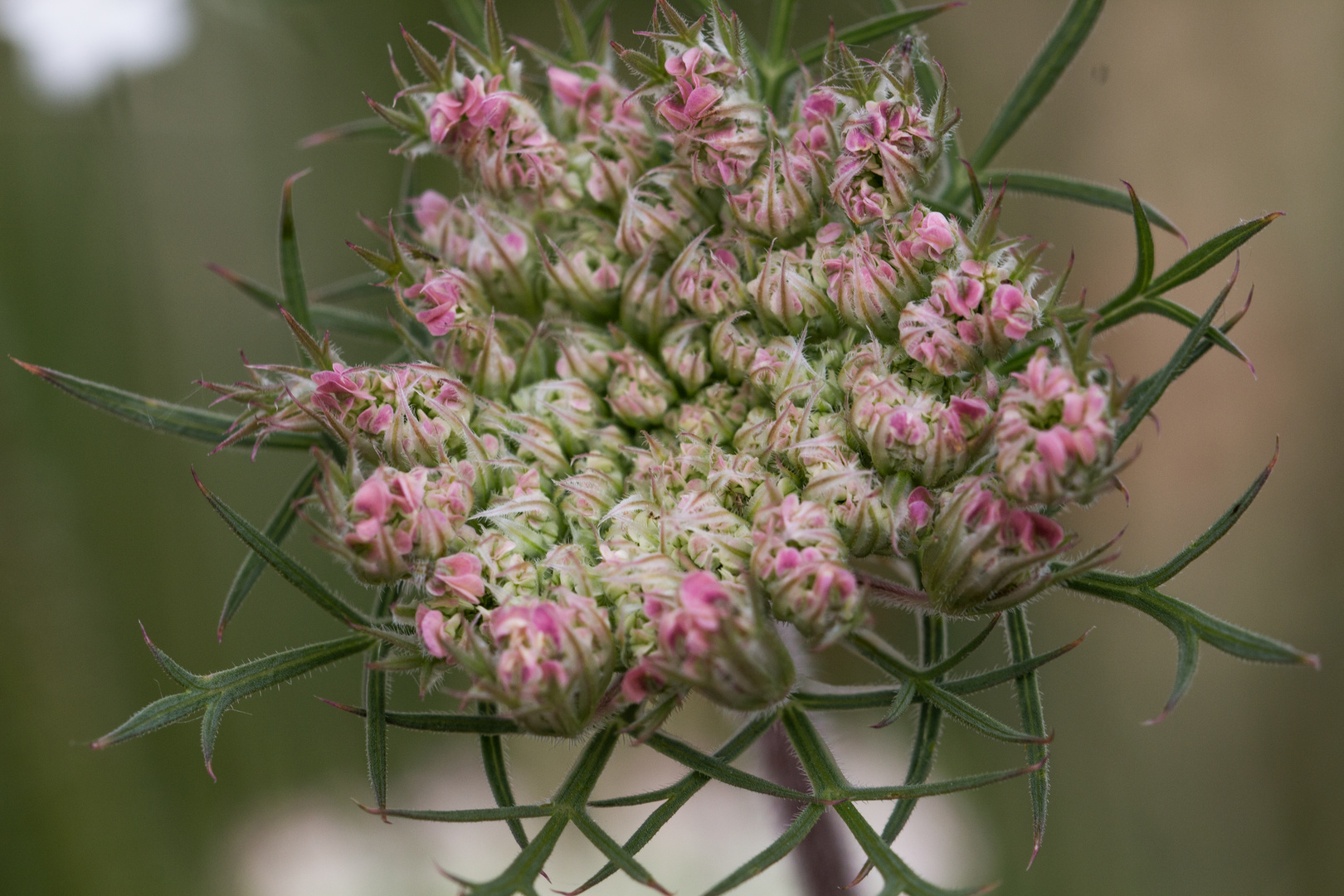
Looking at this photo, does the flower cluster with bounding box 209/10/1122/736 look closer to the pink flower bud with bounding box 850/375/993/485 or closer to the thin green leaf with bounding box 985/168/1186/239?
the pink flower bud with bounding box 850/375/993/485

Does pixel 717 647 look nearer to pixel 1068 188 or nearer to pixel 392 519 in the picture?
pixel 392 519

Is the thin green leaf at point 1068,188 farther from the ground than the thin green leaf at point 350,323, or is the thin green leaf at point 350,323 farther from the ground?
the thin green leaf at point 1068,188

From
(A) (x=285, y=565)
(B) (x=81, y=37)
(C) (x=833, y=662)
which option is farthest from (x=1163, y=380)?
(B) (x=81, y=37)

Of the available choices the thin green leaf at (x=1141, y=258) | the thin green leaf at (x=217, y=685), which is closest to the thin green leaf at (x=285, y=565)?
the thin green leaf at (x=217, y=685)

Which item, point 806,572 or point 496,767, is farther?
point 496,767

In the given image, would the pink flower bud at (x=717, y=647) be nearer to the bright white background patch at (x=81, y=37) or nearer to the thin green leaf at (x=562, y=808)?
the thin green leaf at (x=562, y=808)
